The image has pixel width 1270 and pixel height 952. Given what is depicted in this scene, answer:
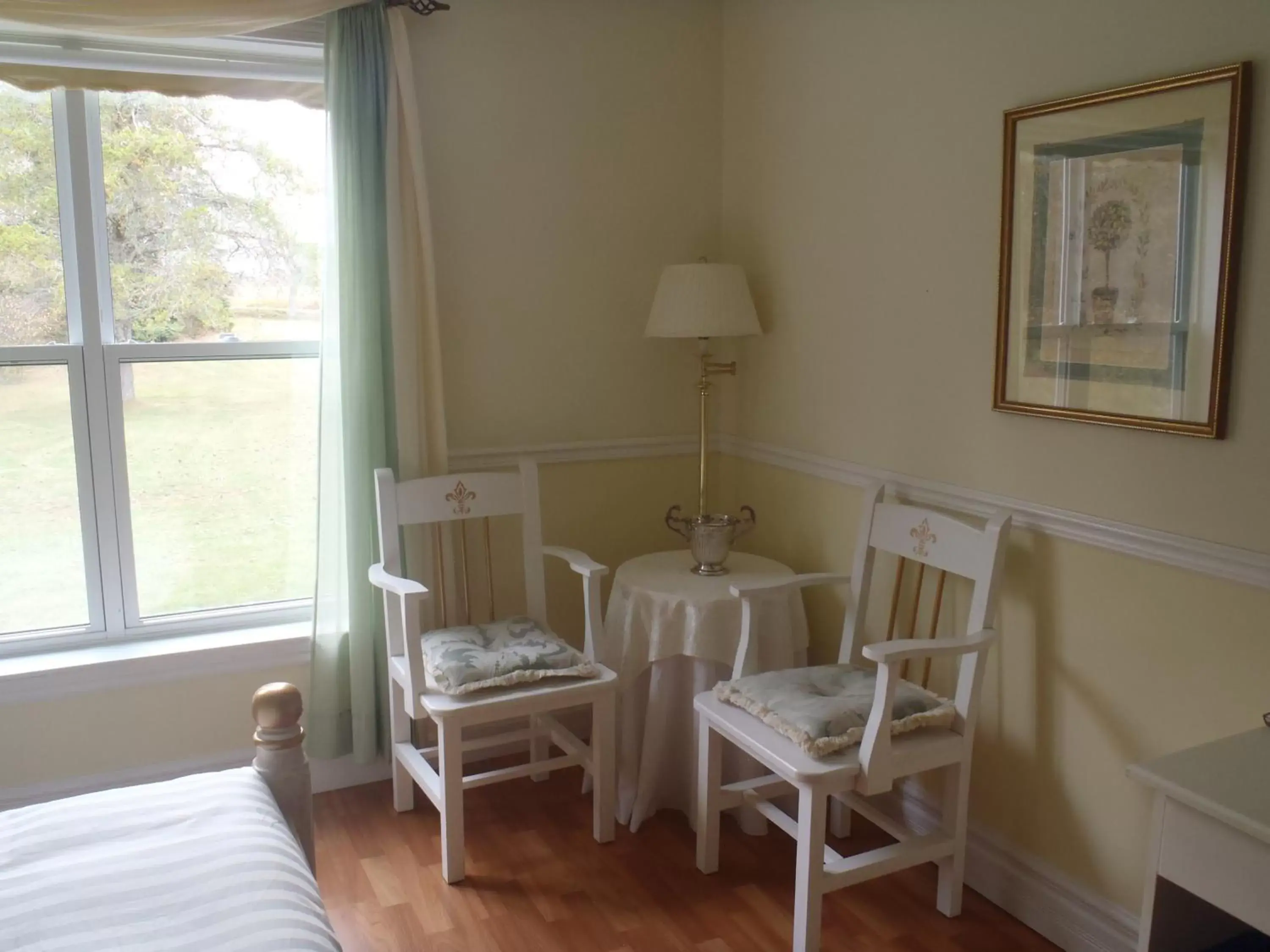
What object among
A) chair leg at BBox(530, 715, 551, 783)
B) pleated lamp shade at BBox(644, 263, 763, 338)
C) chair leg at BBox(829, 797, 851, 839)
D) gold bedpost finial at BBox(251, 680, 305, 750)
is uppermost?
pleated lamp shade at BBox(644, 263, 763, 338)

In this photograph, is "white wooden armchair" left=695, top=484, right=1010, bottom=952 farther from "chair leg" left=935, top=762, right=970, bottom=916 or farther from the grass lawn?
the grass lawn

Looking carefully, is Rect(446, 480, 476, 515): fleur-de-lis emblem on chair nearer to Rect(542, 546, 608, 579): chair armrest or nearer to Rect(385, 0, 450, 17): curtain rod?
Rect(542, 546, 608, 579): chair armrest

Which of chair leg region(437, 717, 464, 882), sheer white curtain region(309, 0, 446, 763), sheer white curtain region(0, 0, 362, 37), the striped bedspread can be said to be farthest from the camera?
sheer white curtain region(309, 0, 446, 763)

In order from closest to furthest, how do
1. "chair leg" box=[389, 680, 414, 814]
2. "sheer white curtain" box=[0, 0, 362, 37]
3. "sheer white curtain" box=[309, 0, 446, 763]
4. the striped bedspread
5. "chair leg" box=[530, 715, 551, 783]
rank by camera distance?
the striped bedspread
"sheer white curtain" box=[0, 0, 362, 37]
"sheer white curtain" box=[309, 0, 446, 763]
"chair leg" box=[389, 680, 414, 814]
"chair leg" box=[530, 715, 551, 783]

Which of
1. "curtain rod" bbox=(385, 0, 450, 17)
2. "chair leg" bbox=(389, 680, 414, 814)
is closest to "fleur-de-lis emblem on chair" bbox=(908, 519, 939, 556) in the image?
"chair leg" bbox=(389, 680, 414, 814)

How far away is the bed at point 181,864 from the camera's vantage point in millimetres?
1440

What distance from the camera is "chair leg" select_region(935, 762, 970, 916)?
2.43 meters

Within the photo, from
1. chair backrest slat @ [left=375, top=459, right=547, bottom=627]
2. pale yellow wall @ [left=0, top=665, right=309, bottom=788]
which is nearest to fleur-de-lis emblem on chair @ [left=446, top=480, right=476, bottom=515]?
chair backrest slat @ [left=375, top=459, right=547, bottom=627]

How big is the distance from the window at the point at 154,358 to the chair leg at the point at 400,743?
489mm

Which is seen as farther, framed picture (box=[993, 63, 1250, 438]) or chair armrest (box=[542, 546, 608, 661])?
chair armrest (box=[542, 546, 608, 661])

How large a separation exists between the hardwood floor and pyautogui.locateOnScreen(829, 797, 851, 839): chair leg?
0.02 meters

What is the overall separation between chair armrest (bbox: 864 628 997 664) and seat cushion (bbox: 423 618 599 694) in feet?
2.71

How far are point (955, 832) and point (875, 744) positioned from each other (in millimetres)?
428

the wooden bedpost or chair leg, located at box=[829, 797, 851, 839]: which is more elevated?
the wooden bedpost
